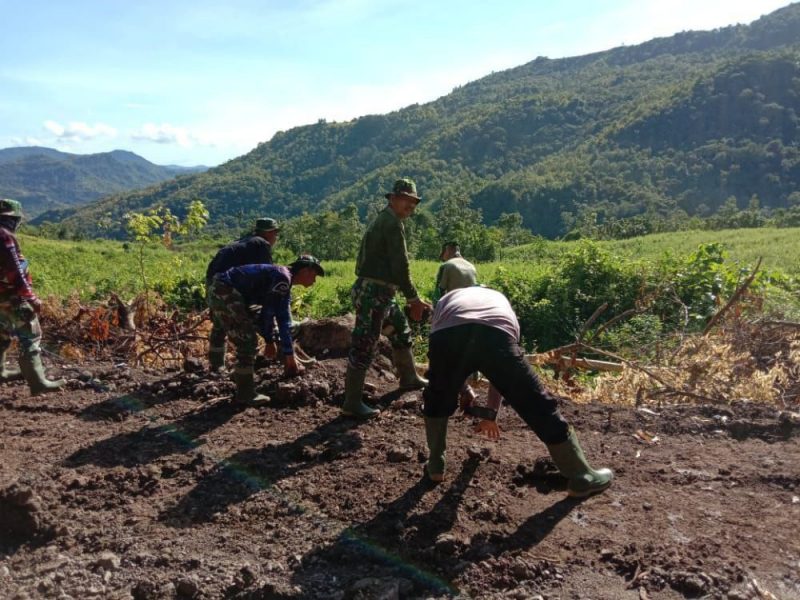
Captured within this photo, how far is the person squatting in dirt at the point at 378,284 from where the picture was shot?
4.27m

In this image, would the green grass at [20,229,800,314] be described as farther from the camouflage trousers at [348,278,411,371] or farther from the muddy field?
the muddy field

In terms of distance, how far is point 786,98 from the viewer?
344 feet

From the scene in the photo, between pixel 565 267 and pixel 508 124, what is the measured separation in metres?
132

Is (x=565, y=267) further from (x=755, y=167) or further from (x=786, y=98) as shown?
(x=786, y=98)

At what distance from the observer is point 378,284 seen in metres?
4.38

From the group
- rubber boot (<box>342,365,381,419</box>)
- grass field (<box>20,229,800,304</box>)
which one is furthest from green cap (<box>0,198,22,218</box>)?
grass field (<box>20,229,800,304</box>)

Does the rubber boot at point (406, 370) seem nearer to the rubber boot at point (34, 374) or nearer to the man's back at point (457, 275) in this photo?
the man's back at point (457, 275)

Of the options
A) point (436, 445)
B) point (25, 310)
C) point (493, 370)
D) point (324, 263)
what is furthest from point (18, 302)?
point (324, 263)

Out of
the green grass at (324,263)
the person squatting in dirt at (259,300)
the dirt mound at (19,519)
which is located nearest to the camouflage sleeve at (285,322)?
the person squatting in dirt at (259,300)

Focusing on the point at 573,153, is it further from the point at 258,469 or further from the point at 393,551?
the point at 393,551

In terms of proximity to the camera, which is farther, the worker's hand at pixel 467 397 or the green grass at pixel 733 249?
the green grass at pixel 733 249

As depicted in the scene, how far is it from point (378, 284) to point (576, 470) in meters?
1.88

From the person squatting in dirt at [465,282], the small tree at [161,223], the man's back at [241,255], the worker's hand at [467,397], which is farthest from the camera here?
the small tree at [161,223]

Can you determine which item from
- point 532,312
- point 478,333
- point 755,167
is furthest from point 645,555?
point 755,167
